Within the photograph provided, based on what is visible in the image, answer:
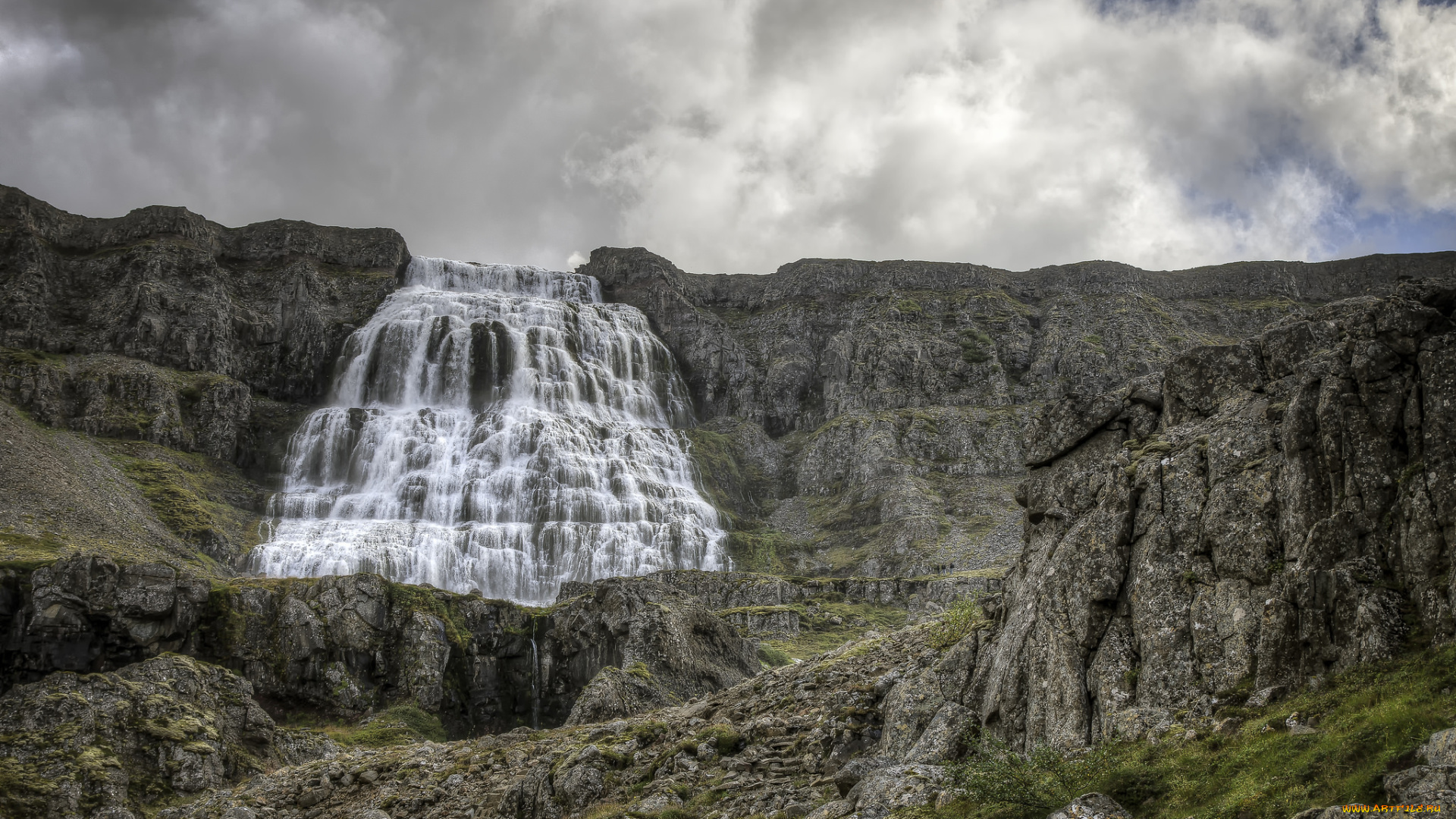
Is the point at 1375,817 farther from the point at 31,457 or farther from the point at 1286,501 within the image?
the point at 31,457

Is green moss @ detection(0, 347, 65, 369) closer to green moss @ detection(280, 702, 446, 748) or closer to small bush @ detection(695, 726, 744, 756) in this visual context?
green moss @ detection(280, 702, 446, 748)

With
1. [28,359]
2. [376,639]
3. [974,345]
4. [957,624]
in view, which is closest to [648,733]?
[957,624]

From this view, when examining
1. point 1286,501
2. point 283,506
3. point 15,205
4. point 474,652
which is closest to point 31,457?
point 283,506

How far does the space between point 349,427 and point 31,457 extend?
34730 millimetres

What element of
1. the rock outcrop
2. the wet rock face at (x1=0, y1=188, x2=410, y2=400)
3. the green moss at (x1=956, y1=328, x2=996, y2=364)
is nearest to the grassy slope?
the wet rock face at (x1=0, y1=188, x2=410, y2=400)

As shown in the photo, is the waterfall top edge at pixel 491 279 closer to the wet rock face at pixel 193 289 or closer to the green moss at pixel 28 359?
the wet rock face at pixel 193 289

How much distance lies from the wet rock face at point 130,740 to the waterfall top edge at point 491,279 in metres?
103

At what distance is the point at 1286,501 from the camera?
59.4 feet

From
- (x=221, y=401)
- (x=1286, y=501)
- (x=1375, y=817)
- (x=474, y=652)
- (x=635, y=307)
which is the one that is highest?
(x=635, y=307)

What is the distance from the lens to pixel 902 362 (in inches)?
5541

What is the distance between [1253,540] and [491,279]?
458ft

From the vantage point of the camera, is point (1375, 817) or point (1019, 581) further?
point (1019, 581)

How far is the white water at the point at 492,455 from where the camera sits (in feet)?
288

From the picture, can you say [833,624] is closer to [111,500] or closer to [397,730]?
[397,730]
